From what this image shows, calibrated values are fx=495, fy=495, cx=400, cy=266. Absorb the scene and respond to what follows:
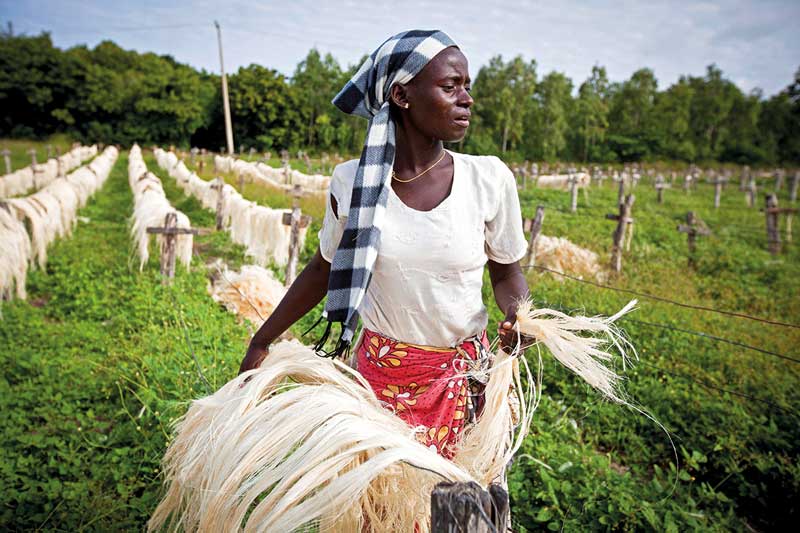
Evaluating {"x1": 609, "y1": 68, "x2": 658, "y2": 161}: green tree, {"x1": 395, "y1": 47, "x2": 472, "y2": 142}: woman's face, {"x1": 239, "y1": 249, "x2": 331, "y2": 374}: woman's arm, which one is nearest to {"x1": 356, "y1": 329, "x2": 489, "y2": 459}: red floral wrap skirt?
{"x1": 239, "y1": 249, "x2": 331, "y2": 374}: woman's arm

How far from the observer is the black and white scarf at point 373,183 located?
142cm

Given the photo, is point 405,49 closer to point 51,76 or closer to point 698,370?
point 698,370

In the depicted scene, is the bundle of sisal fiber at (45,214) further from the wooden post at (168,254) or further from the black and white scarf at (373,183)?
the black and white scarf at (373,183)

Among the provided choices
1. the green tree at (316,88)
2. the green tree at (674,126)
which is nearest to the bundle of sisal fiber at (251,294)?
the green tree at (316,88)

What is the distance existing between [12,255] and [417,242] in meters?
7.09

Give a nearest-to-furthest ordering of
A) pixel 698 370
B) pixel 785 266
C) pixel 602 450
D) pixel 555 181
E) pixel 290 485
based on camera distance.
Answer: pixel 290 485 < pixel 602 450 < pixel 698 370 < pixel 785 266 < pixel 555 181

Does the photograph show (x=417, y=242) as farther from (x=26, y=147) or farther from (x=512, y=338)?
(x=26, y=147)

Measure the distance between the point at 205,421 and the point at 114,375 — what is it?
10.2 ft

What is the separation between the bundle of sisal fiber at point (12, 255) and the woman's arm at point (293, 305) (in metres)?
6.11

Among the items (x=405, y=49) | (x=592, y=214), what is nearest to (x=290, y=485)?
(x=405, y=49)

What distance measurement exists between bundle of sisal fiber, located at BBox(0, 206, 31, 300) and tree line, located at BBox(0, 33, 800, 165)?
34.8 metres

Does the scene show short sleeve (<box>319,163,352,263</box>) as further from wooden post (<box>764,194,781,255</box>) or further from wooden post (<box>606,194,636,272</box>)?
wooden post (<box>764,194,781,255</box>)

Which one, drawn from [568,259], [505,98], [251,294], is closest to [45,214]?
[251,294]

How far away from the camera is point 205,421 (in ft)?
4.92
